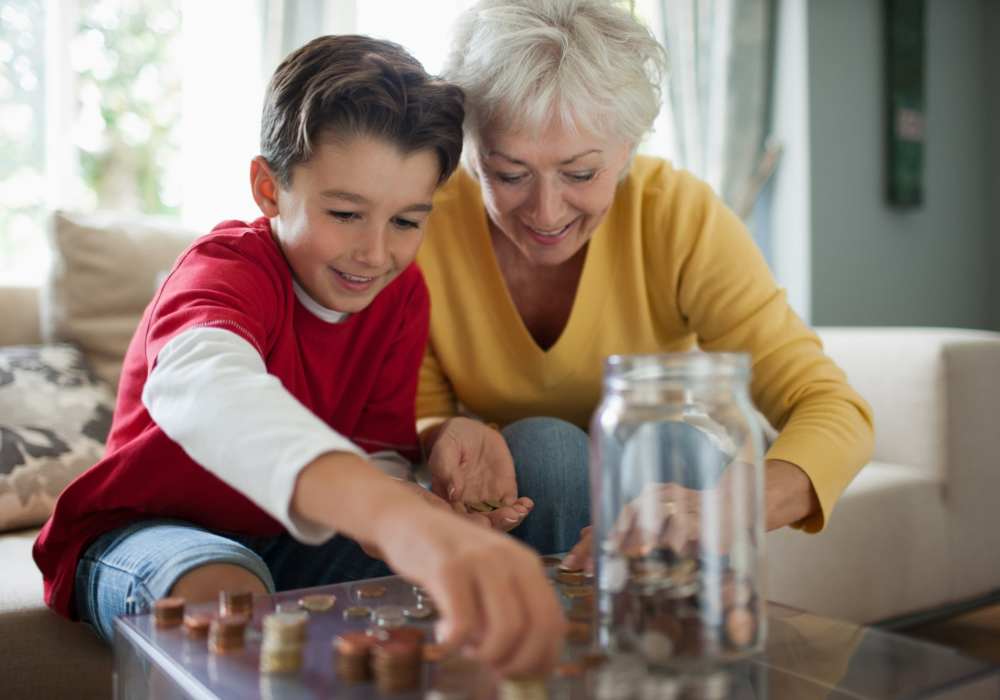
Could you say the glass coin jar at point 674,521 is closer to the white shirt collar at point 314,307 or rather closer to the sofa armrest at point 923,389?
the white shirt collar at point 314,307

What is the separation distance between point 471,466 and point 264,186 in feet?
1.41

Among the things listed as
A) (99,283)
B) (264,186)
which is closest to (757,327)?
(264,186)

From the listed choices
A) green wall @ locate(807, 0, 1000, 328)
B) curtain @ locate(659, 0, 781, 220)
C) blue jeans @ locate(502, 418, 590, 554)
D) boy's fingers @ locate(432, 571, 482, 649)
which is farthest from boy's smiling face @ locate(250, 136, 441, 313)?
green wall @ locate(807, 0, 1000, 328)

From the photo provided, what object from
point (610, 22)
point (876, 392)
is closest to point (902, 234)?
point (876, 392)

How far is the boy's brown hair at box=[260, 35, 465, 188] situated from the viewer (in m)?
1.10

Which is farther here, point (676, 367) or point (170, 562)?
point (170, 562)

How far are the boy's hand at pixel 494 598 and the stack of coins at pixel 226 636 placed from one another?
187mm

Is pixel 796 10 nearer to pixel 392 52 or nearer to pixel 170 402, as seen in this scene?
pixel 392 52

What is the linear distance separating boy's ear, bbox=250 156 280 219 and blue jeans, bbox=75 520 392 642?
39cm

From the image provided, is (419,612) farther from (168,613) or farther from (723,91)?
(723,91)

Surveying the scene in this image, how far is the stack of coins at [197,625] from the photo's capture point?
712 mm

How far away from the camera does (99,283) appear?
6.27 ft

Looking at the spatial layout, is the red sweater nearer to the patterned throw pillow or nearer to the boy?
the boy

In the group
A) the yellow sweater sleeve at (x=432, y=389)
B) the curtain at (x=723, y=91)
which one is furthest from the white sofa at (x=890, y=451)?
the curtain at (x=723, y=91)
